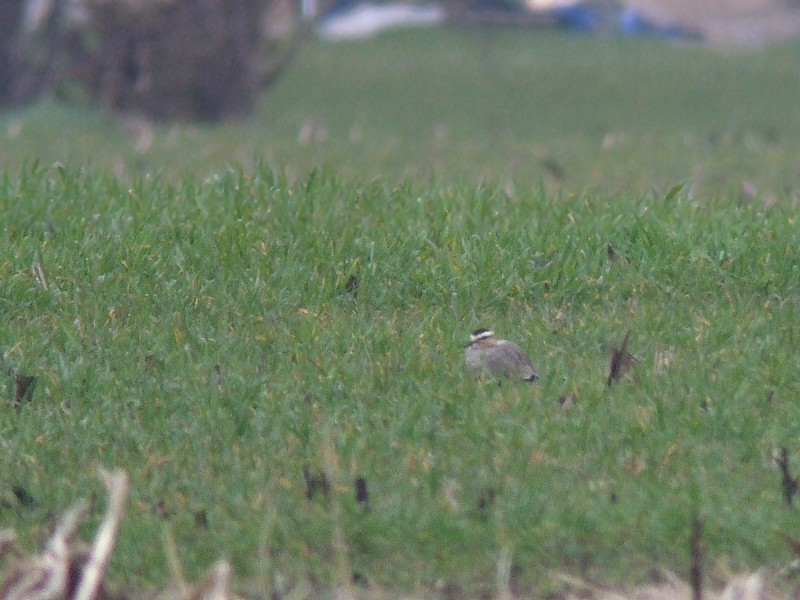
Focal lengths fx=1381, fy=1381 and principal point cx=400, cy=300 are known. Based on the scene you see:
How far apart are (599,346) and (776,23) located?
133ft

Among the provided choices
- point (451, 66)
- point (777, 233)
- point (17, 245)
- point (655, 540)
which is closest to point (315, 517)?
point (655, 540)

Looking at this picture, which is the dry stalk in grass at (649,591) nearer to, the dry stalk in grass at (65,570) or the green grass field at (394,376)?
the green grass field at (394,376)

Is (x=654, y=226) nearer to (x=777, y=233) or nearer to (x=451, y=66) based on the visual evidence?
(x=777, y=233)

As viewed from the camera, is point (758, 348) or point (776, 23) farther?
point (776, 23)

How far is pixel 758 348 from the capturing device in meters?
4.35

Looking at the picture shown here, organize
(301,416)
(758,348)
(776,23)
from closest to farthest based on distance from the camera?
1. (301,416)
2. (758,348)
3. (776,23)

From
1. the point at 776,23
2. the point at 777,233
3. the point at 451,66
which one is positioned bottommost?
the point at 776,23

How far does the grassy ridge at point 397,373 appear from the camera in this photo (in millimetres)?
3439

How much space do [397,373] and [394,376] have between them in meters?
0.02

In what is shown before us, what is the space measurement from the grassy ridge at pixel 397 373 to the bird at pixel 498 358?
2.0 inches

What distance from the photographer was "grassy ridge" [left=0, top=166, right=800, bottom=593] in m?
3.44

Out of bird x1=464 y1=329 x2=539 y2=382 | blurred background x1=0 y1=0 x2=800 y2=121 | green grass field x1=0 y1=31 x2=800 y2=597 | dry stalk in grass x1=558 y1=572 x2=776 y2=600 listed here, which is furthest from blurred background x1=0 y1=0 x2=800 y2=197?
dry stalk in grass x1=558 y1=572 x2=776 y2=600

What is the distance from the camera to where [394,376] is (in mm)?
4258

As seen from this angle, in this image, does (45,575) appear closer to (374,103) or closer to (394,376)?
(394,376)
